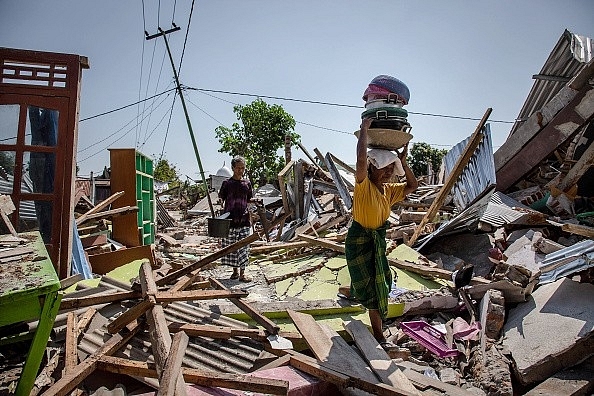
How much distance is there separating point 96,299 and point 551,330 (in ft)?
12.5

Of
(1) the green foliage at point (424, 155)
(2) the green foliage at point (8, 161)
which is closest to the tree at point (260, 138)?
(1) the green foliage at point (424, 155)

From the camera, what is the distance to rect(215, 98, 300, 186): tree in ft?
83.0

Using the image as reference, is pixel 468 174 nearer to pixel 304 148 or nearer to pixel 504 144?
pixel 504 144

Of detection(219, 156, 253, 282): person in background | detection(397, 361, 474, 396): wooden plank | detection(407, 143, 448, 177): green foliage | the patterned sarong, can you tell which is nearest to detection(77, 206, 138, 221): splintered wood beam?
detection(219, 156, 253, 282): person in background

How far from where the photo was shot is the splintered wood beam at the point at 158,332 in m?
2.11

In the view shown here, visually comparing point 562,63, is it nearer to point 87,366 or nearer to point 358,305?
point 358,305

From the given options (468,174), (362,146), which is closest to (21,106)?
(362,146)

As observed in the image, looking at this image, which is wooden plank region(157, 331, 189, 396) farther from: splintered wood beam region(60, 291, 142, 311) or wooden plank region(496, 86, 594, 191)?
wooden plank region(496, 86, 594, 191)

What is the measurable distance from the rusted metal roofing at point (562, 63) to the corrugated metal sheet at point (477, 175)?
275cm

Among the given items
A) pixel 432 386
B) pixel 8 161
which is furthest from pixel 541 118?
pixel 8 161

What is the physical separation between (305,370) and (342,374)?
26 cm

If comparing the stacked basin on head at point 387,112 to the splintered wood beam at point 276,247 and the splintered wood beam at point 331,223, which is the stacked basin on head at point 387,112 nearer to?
the splintered wood beam at point 276,247

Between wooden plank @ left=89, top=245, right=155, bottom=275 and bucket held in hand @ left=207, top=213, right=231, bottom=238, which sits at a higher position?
bucket held in hand @ left=207, top=213, right=231, bottom=238

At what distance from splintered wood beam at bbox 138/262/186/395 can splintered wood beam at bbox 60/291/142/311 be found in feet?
0.40
